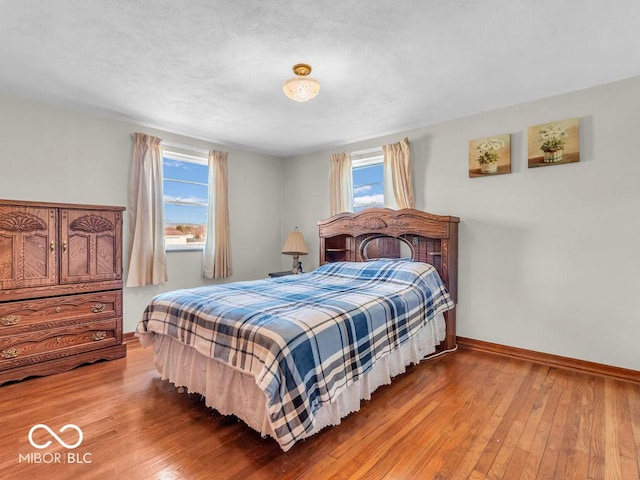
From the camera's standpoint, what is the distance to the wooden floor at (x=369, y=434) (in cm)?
160

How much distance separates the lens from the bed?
5.46ft

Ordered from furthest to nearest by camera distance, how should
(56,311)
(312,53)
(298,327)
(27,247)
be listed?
1. (56,311)
2. (27,247)
3. (312,53)
4. (298,327)

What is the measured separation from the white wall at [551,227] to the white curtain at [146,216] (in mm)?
3021

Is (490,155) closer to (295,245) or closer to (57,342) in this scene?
(295,245)

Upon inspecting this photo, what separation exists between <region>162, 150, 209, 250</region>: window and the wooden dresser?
887 millimetres

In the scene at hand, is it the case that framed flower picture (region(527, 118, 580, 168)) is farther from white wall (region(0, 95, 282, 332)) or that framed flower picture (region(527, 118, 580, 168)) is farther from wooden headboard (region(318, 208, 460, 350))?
white wall (region(0, 95, 282, 332))

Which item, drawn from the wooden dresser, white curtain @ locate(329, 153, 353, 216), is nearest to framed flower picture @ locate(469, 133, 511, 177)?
white curtain @ locate(329, 153, 353, 216)

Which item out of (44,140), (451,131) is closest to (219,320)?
(44,140)

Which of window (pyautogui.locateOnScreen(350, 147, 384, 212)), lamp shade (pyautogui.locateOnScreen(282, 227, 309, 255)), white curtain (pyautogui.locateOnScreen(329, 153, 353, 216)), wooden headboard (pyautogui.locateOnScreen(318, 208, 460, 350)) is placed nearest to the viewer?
wooden headboard (pyautogui.locateOnScreen(318, 208, 460, 350))

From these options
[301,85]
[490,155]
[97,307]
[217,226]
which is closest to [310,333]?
[301,85]

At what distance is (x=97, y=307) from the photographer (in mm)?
3059

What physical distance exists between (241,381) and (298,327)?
20.4 inches

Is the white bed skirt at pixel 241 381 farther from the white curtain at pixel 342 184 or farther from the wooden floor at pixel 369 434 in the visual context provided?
the white curtain at pixel 342 184

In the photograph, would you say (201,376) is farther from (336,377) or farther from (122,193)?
(122,193)
